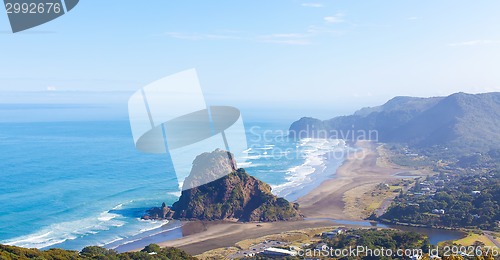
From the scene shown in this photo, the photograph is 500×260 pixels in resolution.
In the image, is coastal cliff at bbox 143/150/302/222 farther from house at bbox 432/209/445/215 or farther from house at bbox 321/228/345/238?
house at bbox 432/209/445/215

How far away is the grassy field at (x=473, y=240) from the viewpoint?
25.3 meters

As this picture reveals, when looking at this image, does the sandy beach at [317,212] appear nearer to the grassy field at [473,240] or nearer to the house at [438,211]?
the house at [438,211]

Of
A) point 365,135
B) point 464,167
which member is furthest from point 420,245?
point 365,135

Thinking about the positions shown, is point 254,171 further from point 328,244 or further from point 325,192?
point 328,244

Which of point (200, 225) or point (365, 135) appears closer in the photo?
point (200, 225)

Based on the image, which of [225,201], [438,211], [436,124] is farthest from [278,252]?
[436,124]

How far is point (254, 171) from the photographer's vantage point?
5116cm

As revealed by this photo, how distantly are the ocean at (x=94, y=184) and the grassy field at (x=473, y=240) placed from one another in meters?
16.5

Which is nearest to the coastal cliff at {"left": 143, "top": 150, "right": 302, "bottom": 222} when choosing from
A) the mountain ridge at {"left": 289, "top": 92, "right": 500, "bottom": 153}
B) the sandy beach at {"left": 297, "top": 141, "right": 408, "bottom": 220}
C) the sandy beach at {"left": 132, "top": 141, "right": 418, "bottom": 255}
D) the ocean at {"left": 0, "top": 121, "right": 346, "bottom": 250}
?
the sandy beach at {"left": 132, "top": 141, "right": 418, "bottom": 255}

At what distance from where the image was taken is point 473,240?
26047 millimetres

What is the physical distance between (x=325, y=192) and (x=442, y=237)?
15.9 m

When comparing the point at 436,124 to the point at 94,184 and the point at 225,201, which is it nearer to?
the point at 225,201

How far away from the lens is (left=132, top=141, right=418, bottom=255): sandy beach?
1091 inches

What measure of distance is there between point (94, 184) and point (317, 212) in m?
23.0
